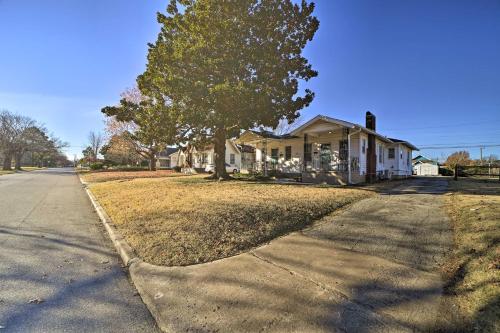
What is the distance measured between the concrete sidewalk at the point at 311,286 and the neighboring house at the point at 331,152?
12.3m

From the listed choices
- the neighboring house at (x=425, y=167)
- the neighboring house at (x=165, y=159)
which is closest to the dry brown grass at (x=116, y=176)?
the neighboring house at (x=165, y=159)

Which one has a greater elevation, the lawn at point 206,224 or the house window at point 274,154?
the house window at point 274,154

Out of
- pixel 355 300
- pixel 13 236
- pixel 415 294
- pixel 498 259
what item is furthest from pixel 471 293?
pixel 13 236

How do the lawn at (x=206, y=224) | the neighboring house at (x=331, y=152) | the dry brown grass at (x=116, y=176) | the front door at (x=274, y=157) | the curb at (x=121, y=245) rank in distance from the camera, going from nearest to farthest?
the curb at (x=121, y=245)
the lawn at (x=206, y=224)
the neighboring house at (x=331, y=152)
the dry brown grass at (x=116, y=176)
the front door at (x=274, y=157)

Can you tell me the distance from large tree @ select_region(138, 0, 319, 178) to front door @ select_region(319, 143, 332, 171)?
15.9 ft

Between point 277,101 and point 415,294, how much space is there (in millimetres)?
13082

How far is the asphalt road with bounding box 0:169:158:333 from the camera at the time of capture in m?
2.88

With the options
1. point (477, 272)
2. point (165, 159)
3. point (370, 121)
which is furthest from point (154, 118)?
Answer: point (165, 159)

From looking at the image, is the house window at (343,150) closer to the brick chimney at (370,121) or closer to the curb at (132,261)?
the brick chimney at (370,121)

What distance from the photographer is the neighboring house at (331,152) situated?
57.7ft

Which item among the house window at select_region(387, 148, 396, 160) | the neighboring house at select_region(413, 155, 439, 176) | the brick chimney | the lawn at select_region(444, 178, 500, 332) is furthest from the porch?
the neighboring house at select_region(413, 155, 439, 176)

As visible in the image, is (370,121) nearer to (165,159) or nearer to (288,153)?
(288,153)

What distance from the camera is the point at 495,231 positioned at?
495 centimetres

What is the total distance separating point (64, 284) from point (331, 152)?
17.7 meters
